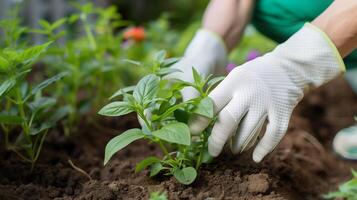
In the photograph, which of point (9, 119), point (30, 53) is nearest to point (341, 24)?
point (30, 53)

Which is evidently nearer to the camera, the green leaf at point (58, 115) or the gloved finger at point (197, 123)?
the gloved finger at point (197, 123)

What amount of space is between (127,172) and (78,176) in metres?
0.14

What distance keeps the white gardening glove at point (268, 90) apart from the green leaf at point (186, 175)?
0.11 meters

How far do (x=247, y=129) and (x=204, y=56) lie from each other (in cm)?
56

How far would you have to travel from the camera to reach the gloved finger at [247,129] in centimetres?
142

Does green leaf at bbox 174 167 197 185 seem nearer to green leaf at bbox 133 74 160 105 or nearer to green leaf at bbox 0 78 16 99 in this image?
green leaf at bbox 133 74 160 105

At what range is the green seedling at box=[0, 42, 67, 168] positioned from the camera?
141 centimetres

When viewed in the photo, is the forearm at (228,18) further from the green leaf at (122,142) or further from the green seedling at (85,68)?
the green leaf at (122,142)

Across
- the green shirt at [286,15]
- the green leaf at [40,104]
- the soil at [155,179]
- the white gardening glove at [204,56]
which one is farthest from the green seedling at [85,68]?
the green shirt at [286,15]

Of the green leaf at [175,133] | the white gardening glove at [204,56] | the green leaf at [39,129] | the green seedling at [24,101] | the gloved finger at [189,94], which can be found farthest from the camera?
the white gardening glove at [204,56]

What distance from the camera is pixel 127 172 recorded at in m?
1.55

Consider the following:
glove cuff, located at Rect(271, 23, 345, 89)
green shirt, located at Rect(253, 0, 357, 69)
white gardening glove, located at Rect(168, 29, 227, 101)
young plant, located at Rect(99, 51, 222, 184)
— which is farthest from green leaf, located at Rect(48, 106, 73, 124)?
green shirt, located at Rect(253, 0, 357, 69)

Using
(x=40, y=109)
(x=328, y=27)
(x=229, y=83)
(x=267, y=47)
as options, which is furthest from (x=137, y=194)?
(x=267, y=47)

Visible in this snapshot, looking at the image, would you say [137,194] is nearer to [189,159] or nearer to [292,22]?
[189,159]
